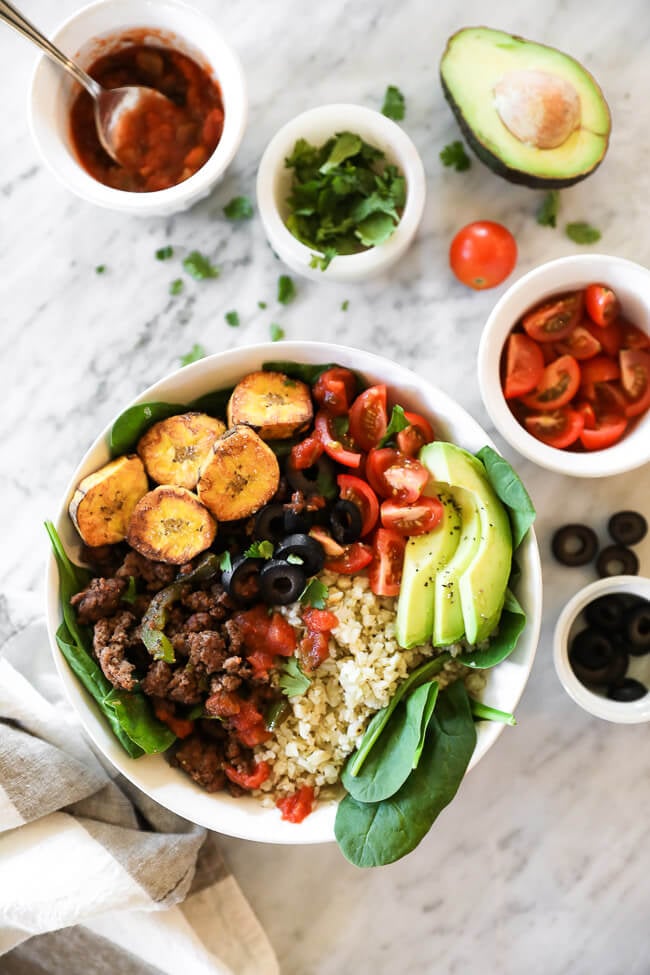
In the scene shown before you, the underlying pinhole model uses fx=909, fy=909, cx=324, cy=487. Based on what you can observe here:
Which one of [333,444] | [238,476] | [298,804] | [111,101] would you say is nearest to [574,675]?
[298,804]

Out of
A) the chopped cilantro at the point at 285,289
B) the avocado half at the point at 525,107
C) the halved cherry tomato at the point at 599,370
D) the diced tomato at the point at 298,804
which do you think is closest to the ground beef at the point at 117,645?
the diced tomato at the point at 298,804

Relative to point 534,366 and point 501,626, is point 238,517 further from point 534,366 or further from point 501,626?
point 534,366

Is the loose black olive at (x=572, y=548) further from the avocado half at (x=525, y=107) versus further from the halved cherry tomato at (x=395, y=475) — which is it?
the avocado half at (x=525, y=107)

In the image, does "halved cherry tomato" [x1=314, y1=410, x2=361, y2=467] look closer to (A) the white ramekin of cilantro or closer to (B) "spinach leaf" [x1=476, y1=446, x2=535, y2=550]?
(B) "spinach leaf" [x1=476, y1=446, x2=535, y2=550]

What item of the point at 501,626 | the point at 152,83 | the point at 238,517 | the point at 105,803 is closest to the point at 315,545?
the point at 238,517

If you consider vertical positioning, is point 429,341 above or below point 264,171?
below

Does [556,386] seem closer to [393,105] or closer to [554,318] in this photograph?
[554,318]
